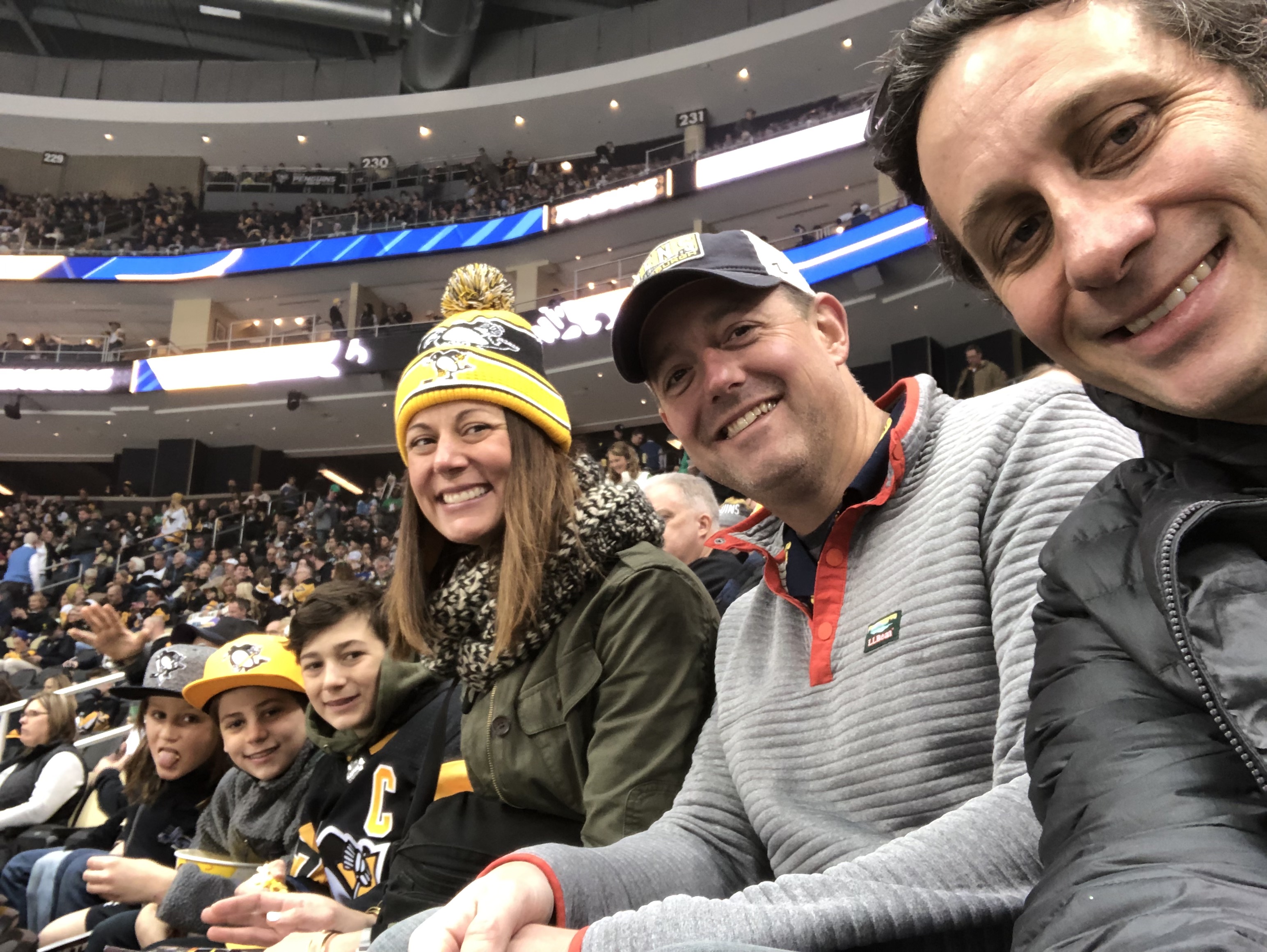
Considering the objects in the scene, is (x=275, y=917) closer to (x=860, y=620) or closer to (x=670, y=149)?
(x=860, y=620)

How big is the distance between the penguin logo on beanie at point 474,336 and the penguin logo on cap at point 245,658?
1.17 meters

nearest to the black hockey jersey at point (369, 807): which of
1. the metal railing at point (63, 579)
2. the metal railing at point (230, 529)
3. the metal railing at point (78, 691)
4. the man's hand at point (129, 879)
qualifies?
the man's hand at point (129, 879)

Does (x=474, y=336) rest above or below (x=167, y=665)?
above

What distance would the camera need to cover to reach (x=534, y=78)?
1845 centimetres

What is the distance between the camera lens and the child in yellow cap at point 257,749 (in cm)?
253

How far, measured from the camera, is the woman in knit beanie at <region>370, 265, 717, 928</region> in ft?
4.91

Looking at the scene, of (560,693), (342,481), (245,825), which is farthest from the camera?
(342,481)

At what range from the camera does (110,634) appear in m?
3.91

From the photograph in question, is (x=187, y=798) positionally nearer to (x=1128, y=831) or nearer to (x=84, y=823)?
(x=84, y=823)

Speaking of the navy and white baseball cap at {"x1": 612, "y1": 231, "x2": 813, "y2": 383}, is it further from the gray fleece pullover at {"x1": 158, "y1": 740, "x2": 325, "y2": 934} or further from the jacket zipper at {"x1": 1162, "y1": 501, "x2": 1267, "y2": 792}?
the gray fleece pullover at {"x1": 158, "y1": 740, "x2": 325, "y2": 934}

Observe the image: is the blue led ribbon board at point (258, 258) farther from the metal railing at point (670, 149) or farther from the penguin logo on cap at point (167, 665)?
the penguin logo on cap at point (167, 665)

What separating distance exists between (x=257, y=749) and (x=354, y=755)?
0.57m

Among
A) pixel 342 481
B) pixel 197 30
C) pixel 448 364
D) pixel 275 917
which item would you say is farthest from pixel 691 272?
pixel 197 30

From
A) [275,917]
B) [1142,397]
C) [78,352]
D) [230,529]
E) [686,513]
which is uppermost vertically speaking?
[78,352]
